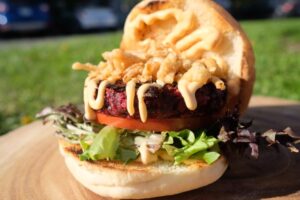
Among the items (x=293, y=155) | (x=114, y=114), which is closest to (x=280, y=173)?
(x=293, y=155)

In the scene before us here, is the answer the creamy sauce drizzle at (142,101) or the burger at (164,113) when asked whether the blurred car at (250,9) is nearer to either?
the burger at (164,113)

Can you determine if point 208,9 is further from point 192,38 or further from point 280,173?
point 280,173

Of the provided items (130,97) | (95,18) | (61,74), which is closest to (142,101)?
(130,97)

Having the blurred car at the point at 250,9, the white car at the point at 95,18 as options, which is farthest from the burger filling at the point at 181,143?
the blurred car at the point at 250,9

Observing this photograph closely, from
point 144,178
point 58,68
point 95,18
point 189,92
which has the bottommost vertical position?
point 95,18

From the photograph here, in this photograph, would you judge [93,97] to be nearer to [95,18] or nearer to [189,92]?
[189,92]
